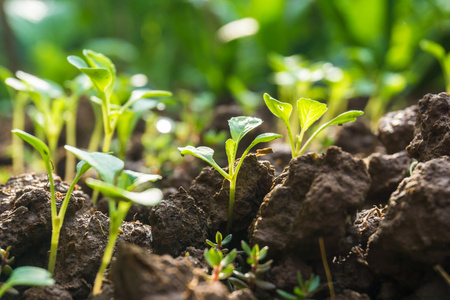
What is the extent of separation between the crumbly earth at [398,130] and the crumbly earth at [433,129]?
27 cm

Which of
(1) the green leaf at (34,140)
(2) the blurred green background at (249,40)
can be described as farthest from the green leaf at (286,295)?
(2) the blurred green background at (249,40)

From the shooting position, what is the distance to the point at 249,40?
369cm

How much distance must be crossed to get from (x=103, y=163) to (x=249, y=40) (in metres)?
3.06

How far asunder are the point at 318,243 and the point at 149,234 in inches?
17.7

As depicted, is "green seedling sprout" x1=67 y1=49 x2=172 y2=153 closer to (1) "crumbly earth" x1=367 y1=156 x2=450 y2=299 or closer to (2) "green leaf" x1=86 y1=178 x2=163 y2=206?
(2) "green leaf" x1=86 y1=178 x2=163 y2=206

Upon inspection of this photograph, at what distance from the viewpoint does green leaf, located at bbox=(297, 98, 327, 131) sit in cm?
104

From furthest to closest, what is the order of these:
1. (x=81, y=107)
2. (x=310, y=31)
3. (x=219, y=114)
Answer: (x=310, y=31)
(x=81, y=107)
(x=219, y=114)

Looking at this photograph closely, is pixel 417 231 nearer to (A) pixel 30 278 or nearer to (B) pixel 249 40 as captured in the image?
(A) pixel 30 278

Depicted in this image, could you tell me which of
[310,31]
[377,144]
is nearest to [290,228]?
[377,144]

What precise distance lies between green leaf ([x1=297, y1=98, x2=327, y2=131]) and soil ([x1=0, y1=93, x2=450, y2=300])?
16 cm

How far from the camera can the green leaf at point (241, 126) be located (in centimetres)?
103

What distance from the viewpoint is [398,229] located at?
837mm

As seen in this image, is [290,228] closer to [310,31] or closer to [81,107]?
[81,107]

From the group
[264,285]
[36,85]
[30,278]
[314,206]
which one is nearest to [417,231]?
[314,206]
